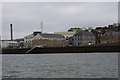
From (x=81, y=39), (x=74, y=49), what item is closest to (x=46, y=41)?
(x=81, y=39)

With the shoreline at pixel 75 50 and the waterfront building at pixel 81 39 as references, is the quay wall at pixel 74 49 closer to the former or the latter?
the shoreline at pixel 75 50

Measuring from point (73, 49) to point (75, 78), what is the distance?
36555 millimetres

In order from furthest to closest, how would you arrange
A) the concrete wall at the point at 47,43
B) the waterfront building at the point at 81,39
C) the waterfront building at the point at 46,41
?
the waterfront building at the point at 81,39 < the waterfront building at the point at 46,41 < the concrete wall at the point at 47,43

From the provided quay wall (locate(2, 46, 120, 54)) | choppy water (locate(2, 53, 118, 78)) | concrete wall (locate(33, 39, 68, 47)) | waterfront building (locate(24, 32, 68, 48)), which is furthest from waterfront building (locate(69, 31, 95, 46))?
choppy water (locate(2, 53, 118, 78))

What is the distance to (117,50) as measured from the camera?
43.7 meters

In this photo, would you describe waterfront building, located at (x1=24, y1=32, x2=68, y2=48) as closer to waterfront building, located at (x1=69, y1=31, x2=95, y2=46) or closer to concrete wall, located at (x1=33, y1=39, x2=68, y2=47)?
concrete wall, located at (x1=33, y1=39, x2=68, y2=47)

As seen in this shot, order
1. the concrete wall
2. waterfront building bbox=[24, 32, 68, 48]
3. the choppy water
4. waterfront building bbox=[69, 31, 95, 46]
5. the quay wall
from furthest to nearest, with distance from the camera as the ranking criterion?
waterfront building bbox=[69, 31, 95, 46] < waterfront building bbox=[24, 32, 68, 48] < the concrete wall < the quay wall < the choppy water

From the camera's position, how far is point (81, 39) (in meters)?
76.3

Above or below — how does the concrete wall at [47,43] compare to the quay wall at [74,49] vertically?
above

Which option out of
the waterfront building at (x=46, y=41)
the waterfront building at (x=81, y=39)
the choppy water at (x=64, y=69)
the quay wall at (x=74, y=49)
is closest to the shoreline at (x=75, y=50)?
the quay wall at (x=74, y=49)

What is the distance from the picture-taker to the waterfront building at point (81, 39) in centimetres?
7594

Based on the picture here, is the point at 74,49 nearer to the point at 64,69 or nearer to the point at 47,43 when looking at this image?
the point at 47,43

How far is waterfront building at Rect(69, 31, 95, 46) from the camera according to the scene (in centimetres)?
7594

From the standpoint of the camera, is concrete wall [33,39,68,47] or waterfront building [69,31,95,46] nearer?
concrete wall [33,39,68,47]
